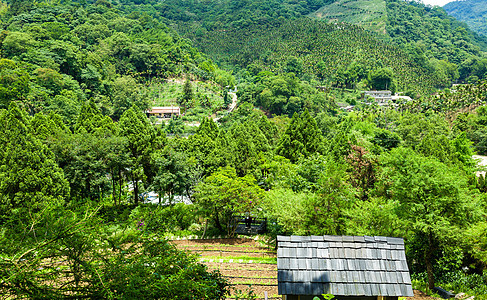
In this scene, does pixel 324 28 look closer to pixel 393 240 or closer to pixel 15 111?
pixel 15 111

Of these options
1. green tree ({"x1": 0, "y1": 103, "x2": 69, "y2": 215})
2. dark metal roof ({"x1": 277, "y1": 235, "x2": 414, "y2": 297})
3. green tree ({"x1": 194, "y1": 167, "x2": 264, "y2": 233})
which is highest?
dark metal roof ({"x1": 277, "y1": 235, "x2": 414, "y2": 297})

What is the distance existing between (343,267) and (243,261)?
35.2ft

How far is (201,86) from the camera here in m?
84.4

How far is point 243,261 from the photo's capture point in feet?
59.6

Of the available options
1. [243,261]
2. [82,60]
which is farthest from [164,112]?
[243,261]

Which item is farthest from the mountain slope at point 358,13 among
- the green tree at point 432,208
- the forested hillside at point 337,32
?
the green tree at point 432,208

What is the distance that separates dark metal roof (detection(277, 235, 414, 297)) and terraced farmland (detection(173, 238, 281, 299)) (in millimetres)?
5791

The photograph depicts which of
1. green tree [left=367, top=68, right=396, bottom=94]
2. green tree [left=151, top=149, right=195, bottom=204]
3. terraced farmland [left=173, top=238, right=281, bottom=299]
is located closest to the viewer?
terraced farmland [left=173, top=238, right=281, bottom=299]

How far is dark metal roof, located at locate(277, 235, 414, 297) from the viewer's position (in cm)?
791

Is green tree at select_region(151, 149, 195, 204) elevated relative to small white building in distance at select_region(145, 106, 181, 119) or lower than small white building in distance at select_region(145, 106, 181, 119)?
elevated

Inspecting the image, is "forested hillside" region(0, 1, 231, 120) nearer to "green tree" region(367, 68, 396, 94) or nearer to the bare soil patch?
the bare soil patch

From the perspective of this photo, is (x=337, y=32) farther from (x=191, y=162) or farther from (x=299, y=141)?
(x=191, y=162)

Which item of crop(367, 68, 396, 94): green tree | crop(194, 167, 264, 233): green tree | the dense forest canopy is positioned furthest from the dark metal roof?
crop(367, 68, 396, 94): green tree

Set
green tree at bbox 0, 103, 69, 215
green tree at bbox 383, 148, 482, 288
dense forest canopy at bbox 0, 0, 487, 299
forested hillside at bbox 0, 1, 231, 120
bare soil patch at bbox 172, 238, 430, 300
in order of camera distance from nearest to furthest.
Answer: dense forest canopy at bbox 0, 0, 487, 299 → green tree at bbox 383, 148, 482, 288 → bare soil patch at bbox 172, 238, 430, 300 → green tree at bbox 0, 103, 69, 215 → forested hillside at bbox 0, 1, 231, 120
